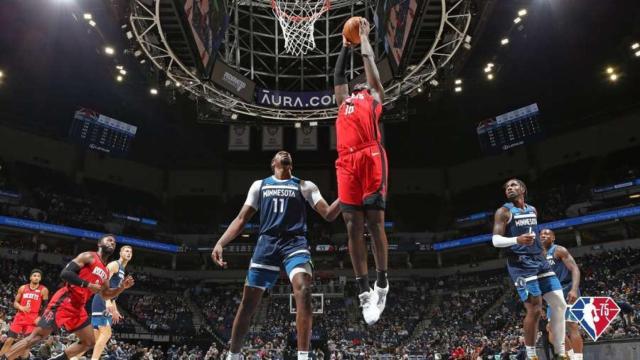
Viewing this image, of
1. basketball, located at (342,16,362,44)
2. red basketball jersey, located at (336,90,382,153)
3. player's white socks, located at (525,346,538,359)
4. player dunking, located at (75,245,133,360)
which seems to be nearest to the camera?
red basketball jersey, located at (336,90,382,153)

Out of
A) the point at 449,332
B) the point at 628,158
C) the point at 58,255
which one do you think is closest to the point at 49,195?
the point at 58,255

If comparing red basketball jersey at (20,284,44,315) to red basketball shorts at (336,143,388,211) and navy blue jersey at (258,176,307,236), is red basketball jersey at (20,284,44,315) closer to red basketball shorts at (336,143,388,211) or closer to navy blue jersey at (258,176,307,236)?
navy blue jersey at (258,176,307,236)

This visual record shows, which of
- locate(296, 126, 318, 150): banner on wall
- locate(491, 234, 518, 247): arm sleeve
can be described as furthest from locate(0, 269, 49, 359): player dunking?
locate(296, 126, 318, 150): banner on wall

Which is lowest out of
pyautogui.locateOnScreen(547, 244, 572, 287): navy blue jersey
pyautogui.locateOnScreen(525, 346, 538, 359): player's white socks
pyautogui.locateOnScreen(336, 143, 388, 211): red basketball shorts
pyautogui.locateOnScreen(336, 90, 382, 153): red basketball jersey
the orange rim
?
pyautogui.locateOnScreen(525, 346, 538, 359): player's white socks

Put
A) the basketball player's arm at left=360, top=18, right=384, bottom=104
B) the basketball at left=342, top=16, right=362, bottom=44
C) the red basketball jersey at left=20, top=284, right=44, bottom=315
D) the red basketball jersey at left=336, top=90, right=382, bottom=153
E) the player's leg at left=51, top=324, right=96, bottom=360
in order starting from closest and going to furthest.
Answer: the red basketball jersey at left=336, top=90, right=382, bottom=153, the basketball player's arm at left=360, top=18, right=384, bottom=104, the basketball at left=342, top=16, right=362, bottom=44, the player's leg at left=51, top=324, right=96, bottom=360, the red basketball jersey at left=20, top=284, right=44, bottom=315

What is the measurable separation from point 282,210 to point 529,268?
3793mm

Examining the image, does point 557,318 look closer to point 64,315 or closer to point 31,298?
point 64,315

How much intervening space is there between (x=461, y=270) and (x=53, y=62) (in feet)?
98.1

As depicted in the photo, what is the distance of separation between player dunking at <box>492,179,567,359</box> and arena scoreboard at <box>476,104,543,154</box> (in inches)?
958

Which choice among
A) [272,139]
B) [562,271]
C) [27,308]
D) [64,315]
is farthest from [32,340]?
[272,139]

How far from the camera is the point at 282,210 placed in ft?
18.0

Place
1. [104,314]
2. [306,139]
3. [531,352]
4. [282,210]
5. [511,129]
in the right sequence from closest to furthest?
[282,210], [531,352], [104,314], [306,139], [511,129]

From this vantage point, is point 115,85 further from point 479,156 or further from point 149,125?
point 479,156

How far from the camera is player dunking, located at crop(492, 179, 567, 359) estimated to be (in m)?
6.71
